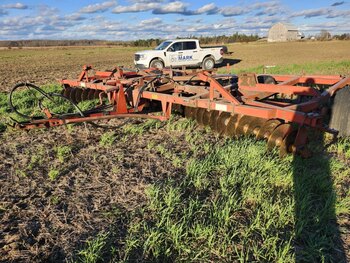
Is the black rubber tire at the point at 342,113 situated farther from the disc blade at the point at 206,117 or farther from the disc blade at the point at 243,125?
the disc blade at the point at 206,117

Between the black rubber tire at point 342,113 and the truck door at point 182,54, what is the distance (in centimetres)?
1266

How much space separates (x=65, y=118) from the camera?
4.74 m

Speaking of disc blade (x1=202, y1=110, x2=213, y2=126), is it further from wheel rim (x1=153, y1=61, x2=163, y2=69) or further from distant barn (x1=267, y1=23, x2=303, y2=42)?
distant barn (x1=267, y1=23, x2=303, y2=42)

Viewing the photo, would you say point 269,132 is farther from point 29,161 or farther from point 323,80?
point 29,161

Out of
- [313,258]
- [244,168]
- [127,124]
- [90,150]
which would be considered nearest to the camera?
[313,258]

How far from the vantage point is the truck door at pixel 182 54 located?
1678cm

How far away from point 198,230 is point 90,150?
2544 mm

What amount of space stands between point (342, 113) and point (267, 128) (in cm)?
122

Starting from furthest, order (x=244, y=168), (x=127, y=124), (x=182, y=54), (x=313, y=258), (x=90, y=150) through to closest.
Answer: (x=182, y=54), (x=127, y=124), (x=90, y=150), (x=244, y=168), (x=313, y=258)

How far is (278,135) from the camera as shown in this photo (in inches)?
166

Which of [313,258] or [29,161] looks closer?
[313,258]

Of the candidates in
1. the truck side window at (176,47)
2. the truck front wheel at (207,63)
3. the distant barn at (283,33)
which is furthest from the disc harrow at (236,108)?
the distant barn at (283,33)

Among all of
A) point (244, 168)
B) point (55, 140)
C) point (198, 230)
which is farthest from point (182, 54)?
point (198, 230)

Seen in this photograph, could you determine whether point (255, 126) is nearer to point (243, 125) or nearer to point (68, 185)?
point (243, 125)
